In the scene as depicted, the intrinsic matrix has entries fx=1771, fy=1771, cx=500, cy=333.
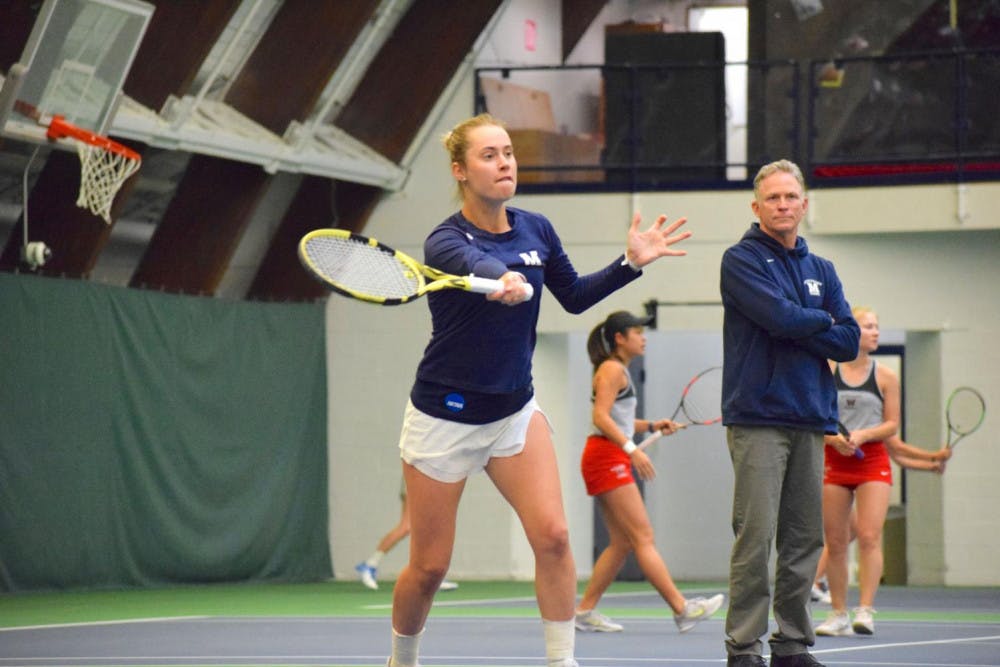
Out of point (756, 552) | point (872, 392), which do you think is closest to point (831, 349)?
point (756, 552)

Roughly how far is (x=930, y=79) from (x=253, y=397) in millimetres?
6454

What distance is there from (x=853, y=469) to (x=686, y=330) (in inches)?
259

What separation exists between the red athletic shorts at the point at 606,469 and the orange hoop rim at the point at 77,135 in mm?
4049

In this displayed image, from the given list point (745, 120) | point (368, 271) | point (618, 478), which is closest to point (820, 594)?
point (618, 478)

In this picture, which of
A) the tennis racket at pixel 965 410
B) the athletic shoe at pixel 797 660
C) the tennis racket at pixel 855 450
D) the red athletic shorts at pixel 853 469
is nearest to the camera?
the athletic shoe at pixel 797 660

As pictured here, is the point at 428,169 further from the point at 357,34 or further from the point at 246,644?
the point at 246,644

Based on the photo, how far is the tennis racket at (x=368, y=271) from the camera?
17.4ft

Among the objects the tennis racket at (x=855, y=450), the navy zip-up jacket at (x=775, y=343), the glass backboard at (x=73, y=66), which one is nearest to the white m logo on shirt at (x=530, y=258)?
the navy zip-up jacket at (x=775, y=343)

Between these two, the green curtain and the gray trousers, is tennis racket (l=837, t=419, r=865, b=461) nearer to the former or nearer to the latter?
the gray trousers

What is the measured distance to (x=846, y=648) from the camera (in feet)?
27.7

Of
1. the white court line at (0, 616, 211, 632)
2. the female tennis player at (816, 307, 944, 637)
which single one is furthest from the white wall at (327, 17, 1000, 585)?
the female tennis player at (816, 307, 944, 637)

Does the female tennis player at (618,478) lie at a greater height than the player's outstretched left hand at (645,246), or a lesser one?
lesser

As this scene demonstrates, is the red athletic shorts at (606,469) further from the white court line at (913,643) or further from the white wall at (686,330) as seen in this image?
the white wall at (686,330)

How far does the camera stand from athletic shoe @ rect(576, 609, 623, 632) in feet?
32.1
